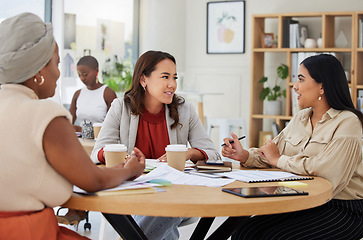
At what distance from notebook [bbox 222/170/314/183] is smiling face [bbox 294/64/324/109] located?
1.37 ft

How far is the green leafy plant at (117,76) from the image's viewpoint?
584 centimetres

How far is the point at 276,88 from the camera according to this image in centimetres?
602

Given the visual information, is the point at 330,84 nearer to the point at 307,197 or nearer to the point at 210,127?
the point at 307,197

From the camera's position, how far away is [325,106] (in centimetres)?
230

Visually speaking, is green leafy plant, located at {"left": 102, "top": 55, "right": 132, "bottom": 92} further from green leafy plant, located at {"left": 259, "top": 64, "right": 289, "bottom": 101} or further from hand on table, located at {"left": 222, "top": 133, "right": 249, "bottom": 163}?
hand on table, located at {"left": 222, "top": 133, "right": 249, "bottom": 163}

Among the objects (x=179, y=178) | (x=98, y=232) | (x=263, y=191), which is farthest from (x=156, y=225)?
(x=98, y=232)

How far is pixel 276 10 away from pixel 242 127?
154 centimetres

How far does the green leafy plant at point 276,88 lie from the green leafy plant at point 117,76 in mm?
1594

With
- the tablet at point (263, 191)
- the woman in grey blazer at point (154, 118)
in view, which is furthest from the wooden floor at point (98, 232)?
the tablet at point (263, 191)

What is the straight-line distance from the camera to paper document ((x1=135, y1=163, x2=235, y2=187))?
1764 millimetres

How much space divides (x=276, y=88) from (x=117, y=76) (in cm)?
194

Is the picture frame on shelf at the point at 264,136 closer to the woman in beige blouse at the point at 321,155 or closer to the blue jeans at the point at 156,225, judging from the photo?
the woman in beige blouse at the point at 321,155

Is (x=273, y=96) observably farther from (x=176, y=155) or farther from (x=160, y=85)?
(x=176, y=155)

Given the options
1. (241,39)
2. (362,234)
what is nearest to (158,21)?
(241,39)
